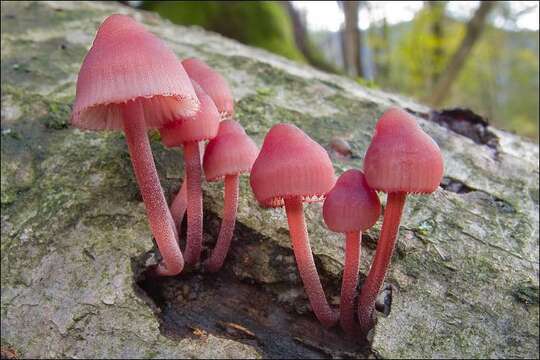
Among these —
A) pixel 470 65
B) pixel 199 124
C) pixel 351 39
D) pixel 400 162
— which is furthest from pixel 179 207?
pixel 470 65

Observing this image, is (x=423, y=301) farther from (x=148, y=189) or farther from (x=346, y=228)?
(x=148, y=189)

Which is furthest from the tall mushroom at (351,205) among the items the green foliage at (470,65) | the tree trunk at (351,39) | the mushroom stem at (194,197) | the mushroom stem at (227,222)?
the tree trunk at (351,39)

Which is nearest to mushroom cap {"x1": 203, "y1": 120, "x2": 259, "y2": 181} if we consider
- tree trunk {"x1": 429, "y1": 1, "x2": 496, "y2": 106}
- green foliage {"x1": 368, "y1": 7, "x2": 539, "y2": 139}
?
green foliage {"x1": 368, "y1": 7, "x2": 539, "y2": 139}

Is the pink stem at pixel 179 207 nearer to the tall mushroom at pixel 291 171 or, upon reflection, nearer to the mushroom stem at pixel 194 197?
the mushroom stem at pixel 194 197

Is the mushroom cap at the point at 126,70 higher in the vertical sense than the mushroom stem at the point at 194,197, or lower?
higher

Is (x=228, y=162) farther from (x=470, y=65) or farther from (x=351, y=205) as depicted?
(x=470, y=65)

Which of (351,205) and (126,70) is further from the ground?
(126,70)
